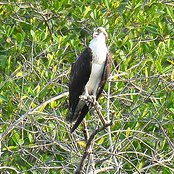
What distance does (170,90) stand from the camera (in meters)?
6.80

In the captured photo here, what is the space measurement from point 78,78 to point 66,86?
41 centimetres

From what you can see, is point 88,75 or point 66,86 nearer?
point 88,75

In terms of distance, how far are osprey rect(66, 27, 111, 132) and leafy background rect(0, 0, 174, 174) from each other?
0.39 feet

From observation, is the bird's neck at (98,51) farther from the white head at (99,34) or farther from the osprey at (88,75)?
the white head at (99,34)

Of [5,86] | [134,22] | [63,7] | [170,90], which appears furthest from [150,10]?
[5,86]

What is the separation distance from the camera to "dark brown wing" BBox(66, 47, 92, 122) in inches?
243

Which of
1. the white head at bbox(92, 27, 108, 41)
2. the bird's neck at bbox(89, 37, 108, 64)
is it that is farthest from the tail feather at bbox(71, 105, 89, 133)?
the white head at bbox(92, 27, 108, 41)

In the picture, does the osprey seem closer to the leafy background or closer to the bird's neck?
the bird's neck

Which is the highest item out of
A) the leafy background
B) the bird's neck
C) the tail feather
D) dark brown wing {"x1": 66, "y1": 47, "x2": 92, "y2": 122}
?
the bird's neck

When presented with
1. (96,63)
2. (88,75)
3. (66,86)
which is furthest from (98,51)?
(66,86)

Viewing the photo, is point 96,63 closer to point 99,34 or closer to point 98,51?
point 98,51

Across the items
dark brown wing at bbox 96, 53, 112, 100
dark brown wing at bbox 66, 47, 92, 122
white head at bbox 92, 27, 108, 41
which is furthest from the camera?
white head at bbox 92, 27, 108, 41

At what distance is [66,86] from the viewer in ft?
21.9

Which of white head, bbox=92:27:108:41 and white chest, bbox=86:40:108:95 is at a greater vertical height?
white head, bbox=92:27:108:41
